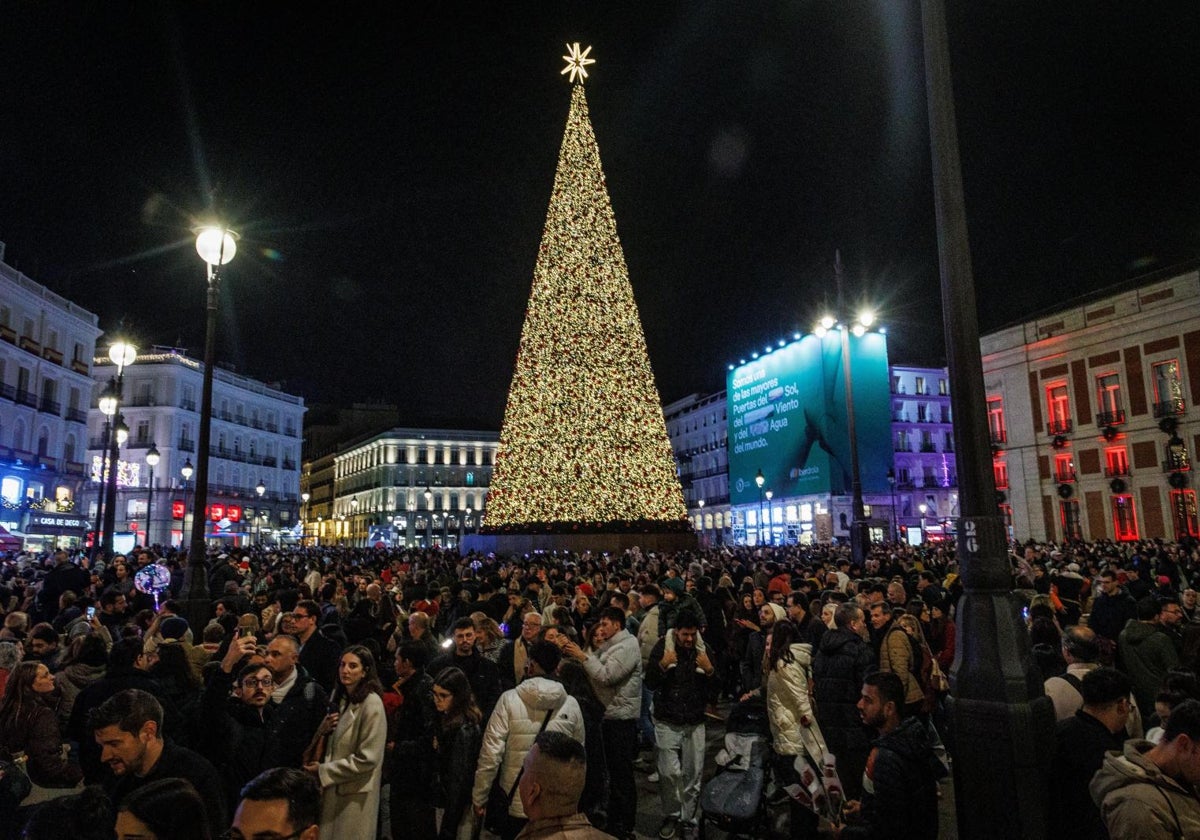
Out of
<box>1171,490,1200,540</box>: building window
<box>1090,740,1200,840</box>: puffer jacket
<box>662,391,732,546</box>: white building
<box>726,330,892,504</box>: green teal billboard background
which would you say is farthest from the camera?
<box>662,391,732,546</box>: white building

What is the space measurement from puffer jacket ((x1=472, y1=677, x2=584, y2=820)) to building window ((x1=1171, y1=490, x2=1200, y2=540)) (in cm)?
3850

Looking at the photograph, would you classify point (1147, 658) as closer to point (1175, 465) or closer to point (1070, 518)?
point (1175, 465)

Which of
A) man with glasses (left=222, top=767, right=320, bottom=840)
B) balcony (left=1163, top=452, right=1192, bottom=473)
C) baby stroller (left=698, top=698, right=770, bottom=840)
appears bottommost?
baby stroller (left=698, top=698, right=770, bottom=840)

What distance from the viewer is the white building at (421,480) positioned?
95125 mm

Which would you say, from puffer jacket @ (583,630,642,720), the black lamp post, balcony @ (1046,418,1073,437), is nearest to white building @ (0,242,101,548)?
puffer jacket @ (583,630,642,720)

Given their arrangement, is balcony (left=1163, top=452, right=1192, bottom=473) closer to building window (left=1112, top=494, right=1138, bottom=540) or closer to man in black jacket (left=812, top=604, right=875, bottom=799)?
building window (left=1112, top=494, right=1138, bottom=540)

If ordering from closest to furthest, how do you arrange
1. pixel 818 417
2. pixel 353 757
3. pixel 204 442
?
1. pixel 353 757
2. pixel 204 442
3. pixel 818 417

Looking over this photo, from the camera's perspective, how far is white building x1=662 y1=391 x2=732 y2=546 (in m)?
73.7

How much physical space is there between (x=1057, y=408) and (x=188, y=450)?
63.8 metres

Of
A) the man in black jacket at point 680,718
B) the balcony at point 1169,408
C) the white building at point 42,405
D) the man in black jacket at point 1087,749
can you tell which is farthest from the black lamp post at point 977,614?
the balcony at point 1169,408

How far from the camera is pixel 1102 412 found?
39.6 meters

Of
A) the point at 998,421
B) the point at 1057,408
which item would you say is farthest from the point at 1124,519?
the point at 998,421

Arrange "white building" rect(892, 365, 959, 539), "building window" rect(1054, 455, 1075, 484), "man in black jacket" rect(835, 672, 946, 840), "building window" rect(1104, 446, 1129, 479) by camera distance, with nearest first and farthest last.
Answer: "man in black jacket" rect(835, 672, 946, 840) → "building window" rect(1104, 446, 1129, 479) → "building window" rect(1054, 455, 1075, 484) → "white building" rect(892, 365, 959, 539)

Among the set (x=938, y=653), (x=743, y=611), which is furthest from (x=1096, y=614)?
(x=743, y=611)
